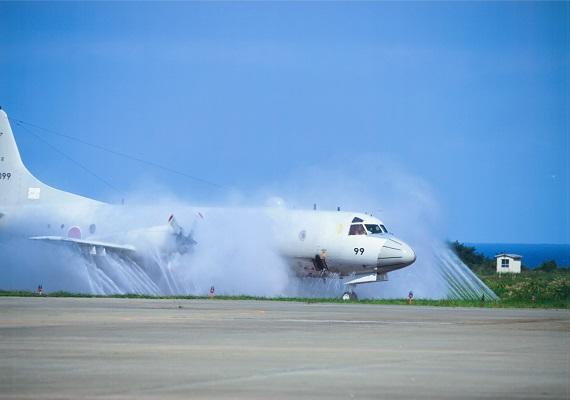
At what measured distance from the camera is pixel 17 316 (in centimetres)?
3025

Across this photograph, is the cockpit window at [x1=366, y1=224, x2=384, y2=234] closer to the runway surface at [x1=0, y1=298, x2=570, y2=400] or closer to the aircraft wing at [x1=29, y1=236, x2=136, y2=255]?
the aircraft wing at [x1=29, y1=236, x2=136, y2=255]

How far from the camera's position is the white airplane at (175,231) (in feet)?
164

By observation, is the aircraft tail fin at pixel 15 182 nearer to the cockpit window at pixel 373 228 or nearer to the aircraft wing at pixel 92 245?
the aircraft wing at pixel 92 245

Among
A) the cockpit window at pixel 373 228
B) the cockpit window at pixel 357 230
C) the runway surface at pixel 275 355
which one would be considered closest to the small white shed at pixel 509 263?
the cockpit window at pixel 373 228

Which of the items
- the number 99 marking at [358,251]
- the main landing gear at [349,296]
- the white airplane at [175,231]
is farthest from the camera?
the white airplane at [175,231]

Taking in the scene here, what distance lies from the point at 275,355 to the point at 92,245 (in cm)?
3359

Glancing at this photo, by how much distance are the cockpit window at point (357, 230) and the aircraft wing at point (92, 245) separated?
10830mm

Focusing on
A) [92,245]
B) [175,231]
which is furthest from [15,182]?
[175,231]

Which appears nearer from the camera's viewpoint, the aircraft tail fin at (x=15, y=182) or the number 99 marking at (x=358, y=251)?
the number 99 marking at (x=358, y=251)

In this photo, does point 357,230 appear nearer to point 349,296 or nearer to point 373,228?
point 373,228

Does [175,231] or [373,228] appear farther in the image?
[175,231]

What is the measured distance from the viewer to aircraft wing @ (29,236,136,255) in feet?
173

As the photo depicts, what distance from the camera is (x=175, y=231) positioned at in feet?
175

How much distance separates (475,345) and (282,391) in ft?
29.4
